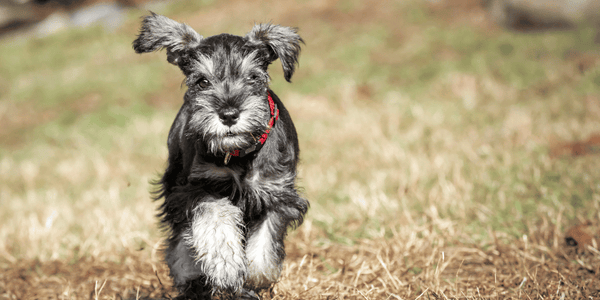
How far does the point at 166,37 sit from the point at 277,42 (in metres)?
0.65

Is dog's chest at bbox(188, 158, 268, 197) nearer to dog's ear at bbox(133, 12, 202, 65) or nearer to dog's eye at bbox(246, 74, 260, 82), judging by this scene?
dog's eye at bbox(246, 74, 260, 82)

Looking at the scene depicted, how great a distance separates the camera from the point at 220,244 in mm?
2605

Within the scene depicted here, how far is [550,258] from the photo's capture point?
3381 millimetres

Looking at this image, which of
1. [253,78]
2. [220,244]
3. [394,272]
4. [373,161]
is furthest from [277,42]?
[373,161]

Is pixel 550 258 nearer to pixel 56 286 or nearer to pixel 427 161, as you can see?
pixel 427 161

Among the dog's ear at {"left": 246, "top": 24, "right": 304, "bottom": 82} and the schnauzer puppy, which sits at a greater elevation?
the dog's ear at {"left": 246, "top": 24, "right": 304, "bottom": 82}

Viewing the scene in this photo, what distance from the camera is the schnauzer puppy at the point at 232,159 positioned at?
8.16ft

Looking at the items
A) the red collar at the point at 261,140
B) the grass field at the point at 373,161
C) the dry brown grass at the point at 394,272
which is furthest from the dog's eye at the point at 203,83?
the dry brown grass at the point at 394,272

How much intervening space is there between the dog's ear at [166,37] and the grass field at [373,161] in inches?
46.6

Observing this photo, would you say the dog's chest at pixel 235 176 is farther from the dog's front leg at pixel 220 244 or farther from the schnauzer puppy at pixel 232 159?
the dog's front leg at pixel 220 244

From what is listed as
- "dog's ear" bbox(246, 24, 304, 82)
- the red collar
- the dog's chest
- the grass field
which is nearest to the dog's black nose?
the red collar

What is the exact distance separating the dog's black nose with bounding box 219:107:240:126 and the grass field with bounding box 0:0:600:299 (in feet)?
3.29

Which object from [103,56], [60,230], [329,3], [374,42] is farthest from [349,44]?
[60,230]

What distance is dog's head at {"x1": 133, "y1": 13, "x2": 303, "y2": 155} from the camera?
2434 millimetres
